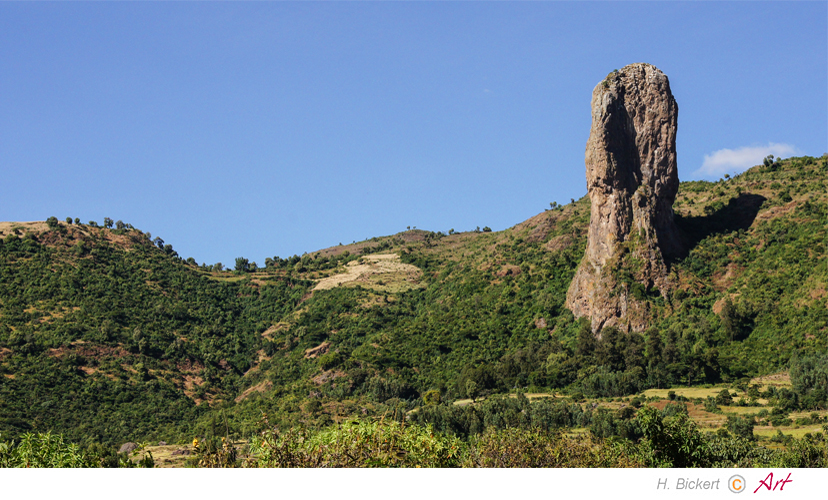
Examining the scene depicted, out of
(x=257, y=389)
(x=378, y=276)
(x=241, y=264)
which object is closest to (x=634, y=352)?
(x=257, y=389)

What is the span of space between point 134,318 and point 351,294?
34.0m

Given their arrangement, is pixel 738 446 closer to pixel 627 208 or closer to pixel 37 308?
pixel 627 208

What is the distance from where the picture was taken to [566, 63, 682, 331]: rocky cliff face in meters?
86.1

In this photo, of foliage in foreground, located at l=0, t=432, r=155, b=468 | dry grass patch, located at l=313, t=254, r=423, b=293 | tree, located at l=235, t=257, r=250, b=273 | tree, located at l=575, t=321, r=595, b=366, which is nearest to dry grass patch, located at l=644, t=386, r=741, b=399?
tree, located at l=575, t=321, r=595, b=366

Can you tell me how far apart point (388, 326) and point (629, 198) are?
1583 inches

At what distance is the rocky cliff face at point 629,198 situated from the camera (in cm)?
8606

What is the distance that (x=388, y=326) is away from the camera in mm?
110188

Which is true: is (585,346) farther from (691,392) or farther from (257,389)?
(257,389)

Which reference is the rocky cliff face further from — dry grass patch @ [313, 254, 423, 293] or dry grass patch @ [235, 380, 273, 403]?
dry grass patch @ [313, 254, 423, 293]

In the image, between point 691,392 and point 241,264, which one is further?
point 241,264

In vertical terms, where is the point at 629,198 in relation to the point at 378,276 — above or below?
above

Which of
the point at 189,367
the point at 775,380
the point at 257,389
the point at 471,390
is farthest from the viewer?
the point at 189,367

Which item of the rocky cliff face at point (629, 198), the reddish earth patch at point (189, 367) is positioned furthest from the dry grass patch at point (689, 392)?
the reddish earth patch at point (189, 367)
